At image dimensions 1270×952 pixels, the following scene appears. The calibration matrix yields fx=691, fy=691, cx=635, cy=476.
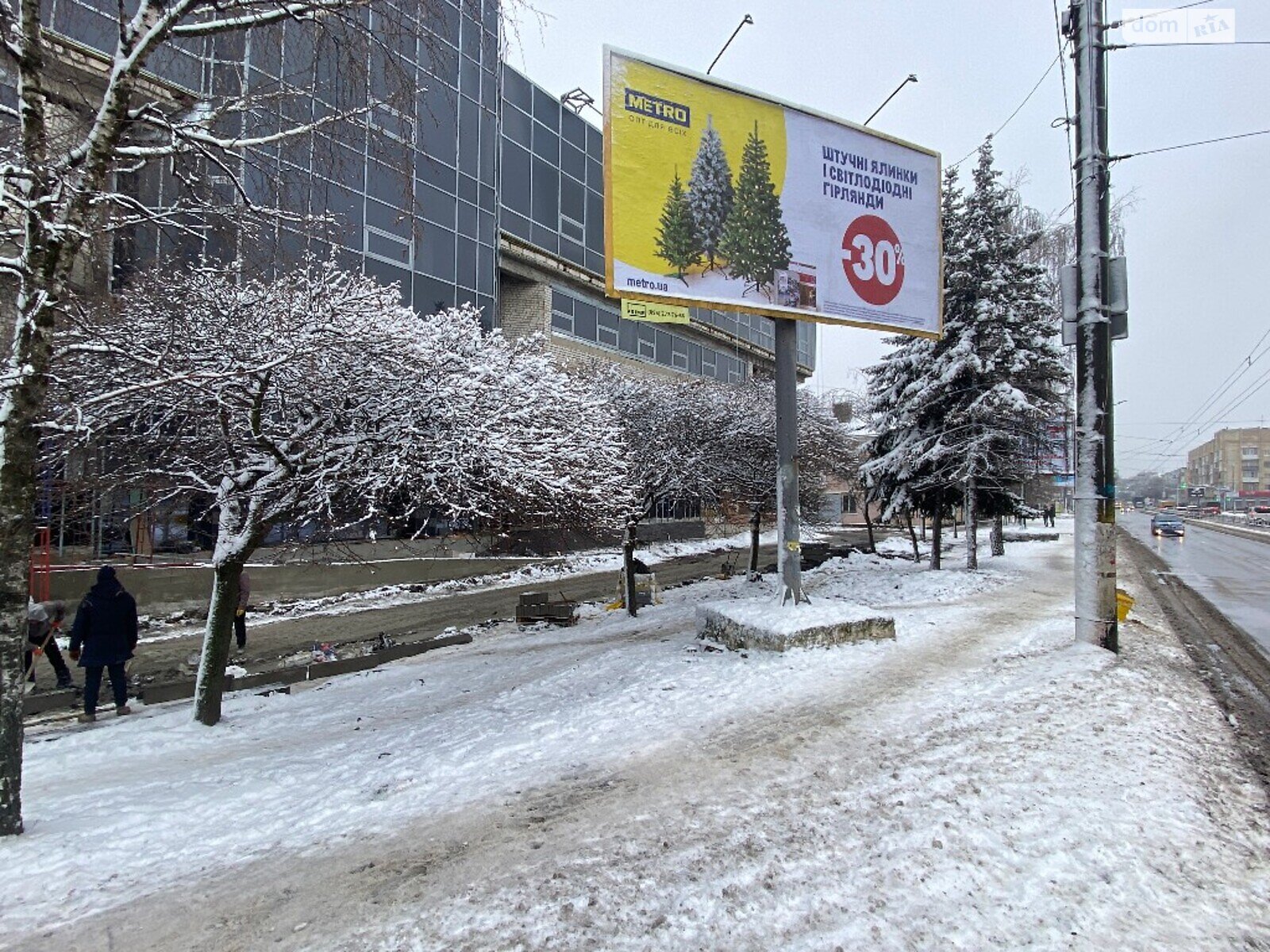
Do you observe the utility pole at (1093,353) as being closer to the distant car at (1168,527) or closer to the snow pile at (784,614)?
the snow pile at (784,614)

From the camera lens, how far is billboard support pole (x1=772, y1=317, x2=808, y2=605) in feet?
28.7

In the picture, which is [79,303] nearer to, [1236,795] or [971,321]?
[1236,795]

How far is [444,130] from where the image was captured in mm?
22734

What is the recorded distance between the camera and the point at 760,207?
8.67m

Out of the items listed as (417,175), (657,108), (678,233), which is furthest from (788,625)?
(417,175)

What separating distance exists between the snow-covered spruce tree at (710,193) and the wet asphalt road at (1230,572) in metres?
8.83

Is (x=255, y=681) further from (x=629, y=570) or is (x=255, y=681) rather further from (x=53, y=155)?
(x=53, y=155)

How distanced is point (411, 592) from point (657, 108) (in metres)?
14.6

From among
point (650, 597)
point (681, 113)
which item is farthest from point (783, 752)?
point (650, 597)

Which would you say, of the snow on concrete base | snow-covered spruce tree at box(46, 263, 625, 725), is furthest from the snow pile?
snow-covered spruce tree at box(46, 263, 625, 725)

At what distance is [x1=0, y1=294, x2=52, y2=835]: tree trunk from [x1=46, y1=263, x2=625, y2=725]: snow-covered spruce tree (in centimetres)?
195

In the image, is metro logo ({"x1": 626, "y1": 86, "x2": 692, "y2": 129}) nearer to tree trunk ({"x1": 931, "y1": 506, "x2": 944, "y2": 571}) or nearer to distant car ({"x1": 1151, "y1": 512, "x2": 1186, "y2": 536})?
tree trunk ({"x1": 931, "y1": 506, "x2": 944, "y2": 571})

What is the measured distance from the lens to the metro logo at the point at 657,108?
7.88 m

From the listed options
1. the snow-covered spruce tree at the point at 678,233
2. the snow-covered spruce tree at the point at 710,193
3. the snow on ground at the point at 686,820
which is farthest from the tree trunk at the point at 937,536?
the snow-covered spruce tree at the point at 678,233
